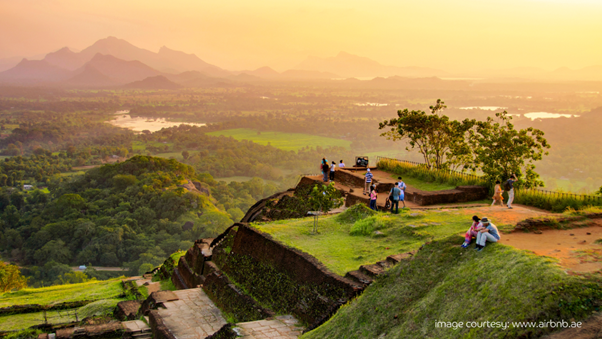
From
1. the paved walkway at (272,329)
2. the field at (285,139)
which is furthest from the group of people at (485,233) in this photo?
the field at (285,139)

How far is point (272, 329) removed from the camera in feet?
32.1

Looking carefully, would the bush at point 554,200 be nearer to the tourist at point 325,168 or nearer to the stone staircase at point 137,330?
the tourist at point 325,168

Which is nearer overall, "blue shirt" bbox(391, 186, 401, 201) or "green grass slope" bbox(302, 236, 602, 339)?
"green grass slope" bbox(302, 236, 602, 339)

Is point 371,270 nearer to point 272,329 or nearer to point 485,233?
point 272,329

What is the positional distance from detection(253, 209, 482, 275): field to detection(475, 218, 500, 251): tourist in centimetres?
308

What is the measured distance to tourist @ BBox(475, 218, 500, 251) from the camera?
25.8ft

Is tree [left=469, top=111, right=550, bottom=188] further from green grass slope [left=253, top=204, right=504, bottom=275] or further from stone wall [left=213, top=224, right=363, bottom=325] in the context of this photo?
stone wall [left=213, top=224, right=363, bottom=325]

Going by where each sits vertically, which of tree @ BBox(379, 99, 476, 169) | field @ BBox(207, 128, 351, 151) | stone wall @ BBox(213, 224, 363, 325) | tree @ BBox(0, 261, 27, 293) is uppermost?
tree @ BBox(379, 99, 476, 169)

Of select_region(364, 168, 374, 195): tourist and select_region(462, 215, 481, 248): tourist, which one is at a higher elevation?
select_region(462, 215, 481, 248): tourist

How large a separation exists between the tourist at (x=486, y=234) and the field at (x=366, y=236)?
3.08 m

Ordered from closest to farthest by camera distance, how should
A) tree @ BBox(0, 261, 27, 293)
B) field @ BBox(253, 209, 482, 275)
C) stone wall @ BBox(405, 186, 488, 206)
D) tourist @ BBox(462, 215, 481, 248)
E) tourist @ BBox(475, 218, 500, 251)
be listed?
tourist @ BBox(475, 218, 500, 251), tourist @ BBox(462, 215, 481, 248), field @ BBox(253, 209, 482, 275), stone wall @ BBox(405, 186, 488, 206), tree @ BBox(0, 261, 27, 293)

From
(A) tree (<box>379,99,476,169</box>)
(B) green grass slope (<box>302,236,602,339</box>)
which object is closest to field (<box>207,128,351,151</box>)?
(A) tree (<box>379,99,476,169</box>)

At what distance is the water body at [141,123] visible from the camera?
15900cm

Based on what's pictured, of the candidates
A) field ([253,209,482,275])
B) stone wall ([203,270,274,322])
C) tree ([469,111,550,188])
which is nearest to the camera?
field ([253,209,482,275])
